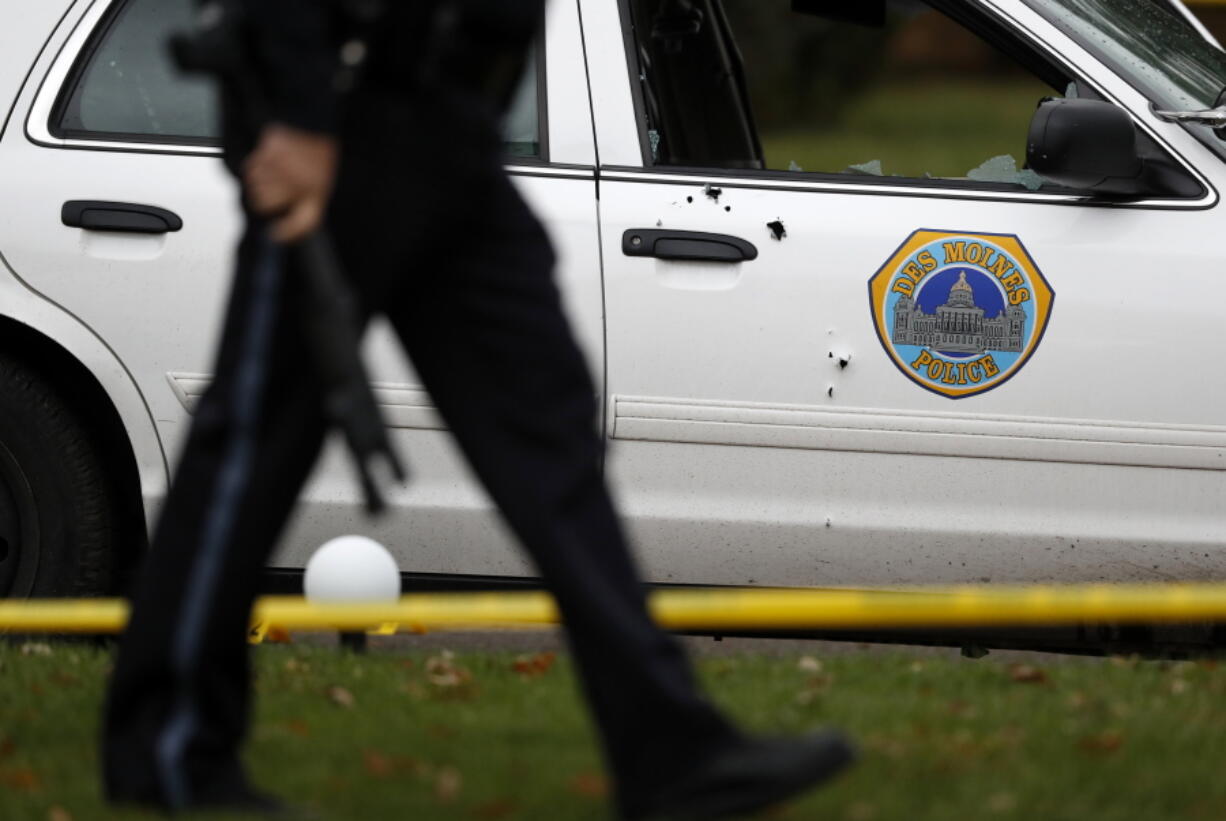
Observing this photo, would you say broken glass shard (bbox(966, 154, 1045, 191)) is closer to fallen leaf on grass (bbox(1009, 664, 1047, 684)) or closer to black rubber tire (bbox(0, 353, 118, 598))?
fallen leaf on grass (bbox(1009, 664, 1047, 684))

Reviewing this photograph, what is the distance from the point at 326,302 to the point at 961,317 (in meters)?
1.96

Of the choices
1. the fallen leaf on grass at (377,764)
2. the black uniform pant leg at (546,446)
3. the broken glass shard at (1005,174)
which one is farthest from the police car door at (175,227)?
the black uniform pant leg at (546,446)

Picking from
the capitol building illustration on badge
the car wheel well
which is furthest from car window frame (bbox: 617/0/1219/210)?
the car wheel well

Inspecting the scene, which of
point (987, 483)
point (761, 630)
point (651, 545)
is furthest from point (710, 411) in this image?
point (761, 630)

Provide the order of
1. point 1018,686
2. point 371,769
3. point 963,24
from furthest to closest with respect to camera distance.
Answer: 1. point 963,24
2. point 1018,686
3. point 371,769

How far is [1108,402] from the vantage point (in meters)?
4.12

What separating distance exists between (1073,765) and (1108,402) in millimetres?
1123

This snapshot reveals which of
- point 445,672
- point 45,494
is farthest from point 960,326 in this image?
point 45,494

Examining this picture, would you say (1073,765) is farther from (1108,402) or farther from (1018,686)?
(1108,402)

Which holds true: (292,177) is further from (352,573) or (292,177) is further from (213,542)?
(352,573)

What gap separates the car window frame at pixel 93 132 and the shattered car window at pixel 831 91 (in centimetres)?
25

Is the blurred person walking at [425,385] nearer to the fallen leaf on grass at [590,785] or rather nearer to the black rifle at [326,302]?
the black rifle at [326,302]

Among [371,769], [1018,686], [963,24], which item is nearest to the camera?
[371,769]

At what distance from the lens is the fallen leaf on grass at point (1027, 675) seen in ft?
13.3
